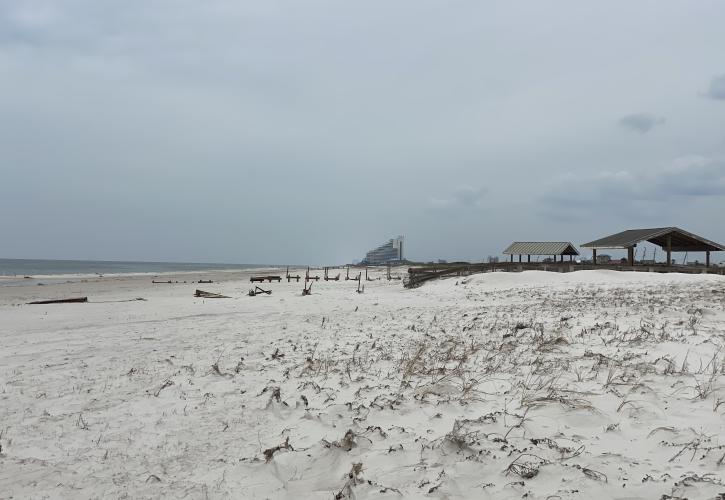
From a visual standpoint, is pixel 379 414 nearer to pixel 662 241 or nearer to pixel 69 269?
pixel 662 241

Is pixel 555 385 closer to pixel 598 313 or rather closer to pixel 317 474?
pixel 317 474

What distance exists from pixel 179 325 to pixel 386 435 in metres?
8.90

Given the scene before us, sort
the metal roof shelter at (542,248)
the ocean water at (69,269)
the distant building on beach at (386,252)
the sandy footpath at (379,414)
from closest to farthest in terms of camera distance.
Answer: the sandy footpath at (379,414) < the metal roof shelter at (542,248) < the ocean water at (69,269) < the distant building on beach at (386,252)

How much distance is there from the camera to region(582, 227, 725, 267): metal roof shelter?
2820 cm

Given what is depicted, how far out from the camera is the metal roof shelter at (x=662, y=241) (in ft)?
92.5

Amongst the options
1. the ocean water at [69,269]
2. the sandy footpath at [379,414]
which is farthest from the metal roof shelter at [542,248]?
the ocean water at [69,269]

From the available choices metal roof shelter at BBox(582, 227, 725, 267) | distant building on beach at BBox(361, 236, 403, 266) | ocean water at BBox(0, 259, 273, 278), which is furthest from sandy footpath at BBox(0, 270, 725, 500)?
distant building on beach at BBox(361, 236, 403, 266)

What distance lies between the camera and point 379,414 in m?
4.41

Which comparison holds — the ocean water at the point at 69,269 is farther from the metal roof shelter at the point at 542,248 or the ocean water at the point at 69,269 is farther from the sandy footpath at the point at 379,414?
the sandy footpath at the point at 379,414

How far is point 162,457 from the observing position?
12.4 ft

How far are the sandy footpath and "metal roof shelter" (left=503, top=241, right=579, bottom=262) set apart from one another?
3027cm

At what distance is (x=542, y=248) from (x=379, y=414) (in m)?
37.7

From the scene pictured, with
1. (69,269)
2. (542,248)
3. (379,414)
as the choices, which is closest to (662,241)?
(542,248)

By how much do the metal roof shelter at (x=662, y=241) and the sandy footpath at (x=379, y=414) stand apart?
22978 mm
